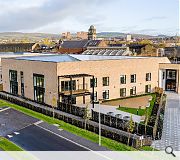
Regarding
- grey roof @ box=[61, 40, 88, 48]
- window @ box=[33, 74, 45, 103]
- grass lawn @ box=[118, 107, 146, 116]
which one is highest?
grey roof @ box=[61, 40, 88, 48]

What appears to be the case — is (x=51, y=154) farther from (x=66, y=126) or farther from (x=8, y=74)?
(x=8, y=74)

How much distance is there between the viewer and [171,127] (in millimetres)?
26125

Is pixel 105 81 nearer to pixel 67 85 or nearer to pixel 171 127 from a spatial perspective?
pixel 67 85

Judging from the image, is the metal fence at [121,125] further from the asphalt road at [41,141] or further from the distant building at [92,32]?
the distant building at [92,32]

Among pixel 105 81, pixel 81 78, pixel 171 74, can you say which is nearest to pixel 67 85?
pixel 81 78

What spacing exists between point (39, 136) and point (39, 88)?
1437 cm

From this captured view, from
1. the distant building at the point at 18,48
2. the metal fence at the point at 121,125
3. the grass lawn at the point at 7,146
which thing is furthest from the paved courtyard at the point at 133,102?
the distant building at the point at 18,48

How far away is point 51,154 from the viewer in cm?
1956

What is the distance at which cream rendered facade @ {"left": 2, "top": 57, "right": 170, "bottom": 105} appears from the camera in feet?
116

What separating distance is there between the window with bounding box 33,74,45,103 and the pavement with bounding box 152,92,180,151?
48.7 ft

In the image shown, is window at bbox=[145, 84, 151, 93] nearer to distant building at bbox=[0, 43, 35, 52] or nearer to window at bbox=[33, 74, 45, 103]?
window at bbox=[33, 74, 45, 103]

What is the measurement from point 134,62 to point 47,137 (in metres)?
21.7

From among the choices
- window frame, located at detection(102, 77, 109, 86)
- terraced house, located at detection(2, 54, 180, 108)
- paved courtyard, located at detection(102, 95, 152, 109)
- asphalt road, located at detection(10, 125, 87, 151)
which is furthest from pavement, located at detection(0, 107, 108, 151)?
window frame, located at detection(102, 77, 109, 86)

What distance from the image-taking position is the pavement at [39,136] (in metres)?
20.9
